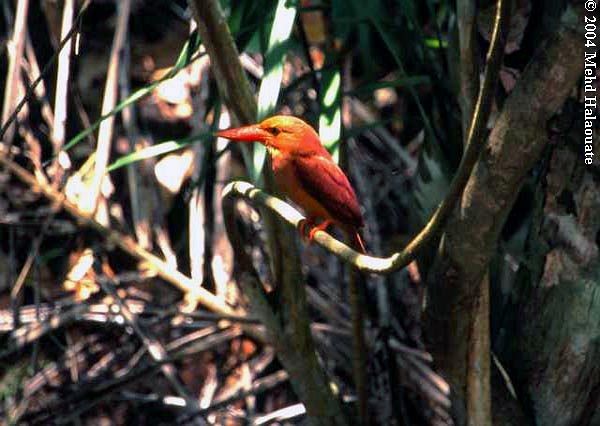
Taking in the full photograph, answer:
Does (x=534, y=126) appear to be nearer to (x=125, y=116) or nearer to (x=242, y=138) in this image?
(x=242, y=138)

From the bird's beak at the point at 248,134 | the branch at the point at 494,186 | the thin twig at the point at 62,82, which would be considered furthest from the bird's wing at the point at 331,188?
the thin twig at the point at 62,82

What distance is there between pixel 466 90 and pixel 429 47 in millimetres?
826

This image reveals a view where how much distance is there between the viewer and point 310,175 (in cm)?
276

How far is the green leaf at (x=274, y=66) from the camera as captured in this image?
249 cm

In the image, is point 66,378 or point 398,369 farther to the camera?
point 66,378

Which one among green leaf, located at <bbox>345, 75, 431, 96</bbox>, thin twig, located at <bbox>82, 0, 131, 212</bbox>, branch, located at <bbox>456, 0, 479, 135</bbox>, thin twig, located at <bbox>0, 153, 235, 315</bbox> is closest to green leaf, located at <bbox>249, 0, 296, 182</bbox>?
green leaf, located at <bbox>345, 75, 431, 96</bbox>

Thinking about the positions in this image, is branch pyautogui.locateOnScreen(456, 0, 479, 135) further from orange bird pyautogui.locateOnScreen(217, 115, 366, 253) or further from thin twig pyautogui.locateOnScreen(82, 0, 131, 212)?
thin twig pyautogui.locateOnScreen(82, 0, 131, 212)

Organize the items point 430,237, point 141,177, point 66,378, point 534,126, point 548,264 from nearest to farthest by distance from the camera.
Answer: point 430,237, point 534,126, point 548,264, point 66,378, point 141,177

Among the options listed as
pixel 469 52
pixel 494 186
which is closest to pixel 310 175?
pixel 469 52

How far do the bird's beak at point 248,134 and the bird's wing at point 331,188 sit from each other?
15 centimetres

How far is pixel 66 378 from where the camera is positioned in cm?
396

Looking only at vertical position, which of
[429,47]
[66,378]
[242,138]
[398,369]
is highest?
[429,47]

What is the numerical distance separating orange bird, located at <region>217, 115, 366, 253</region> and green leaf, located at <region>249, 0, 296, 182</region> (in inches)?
4.2

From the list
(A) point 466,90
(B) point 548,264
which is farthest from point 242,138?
(B) point 548,264
